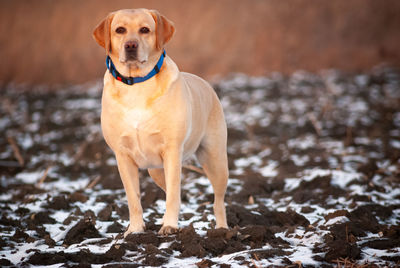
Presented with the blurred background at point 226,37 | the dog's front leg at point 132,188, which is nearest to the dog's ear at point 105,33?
the dog's front leg at point 132,188

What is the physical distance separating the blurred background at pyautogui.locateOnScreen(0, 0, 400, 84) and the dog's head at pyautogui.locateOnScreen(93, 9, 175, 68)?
33.9 ft

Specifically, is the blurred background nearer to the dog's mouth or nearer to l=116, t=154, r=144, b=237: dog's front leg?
l=116, t=154, r=144, b=237: dog's front leg

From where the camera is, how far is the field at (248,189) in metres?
3.46

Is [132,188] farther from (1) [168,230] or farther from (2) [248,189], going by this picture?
(2) [248,189]

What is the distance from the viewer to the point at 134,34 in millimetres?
3717

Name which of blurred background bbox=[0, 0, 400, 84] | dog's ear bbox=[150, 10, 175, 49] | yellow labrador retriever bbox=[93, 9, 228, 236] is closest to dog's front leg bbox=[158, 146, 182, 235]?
yellow labrador retriever bbox=[93, 9, 228, 236]

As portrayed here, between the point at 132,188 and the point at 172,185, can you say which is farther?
the point at 132,188

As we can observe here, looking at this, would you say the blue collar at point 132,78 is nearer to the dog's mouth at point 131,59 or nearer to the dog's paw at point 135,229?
the dog's mouth at point 131,59

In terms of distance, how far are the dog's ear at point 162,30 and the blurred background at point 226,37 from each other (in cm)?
1029

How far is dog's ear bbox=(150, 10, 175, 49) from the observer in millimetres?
3797

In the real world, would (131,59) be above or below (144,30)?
below

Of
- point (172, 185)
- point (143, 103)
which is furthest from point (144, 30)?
point (172, 185)

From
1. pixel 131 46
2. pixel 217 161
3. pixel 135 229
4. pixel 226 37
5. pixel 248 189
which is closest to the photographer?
pixel 131 46

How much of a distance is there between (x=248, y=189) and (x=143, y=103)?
2.58 meters
